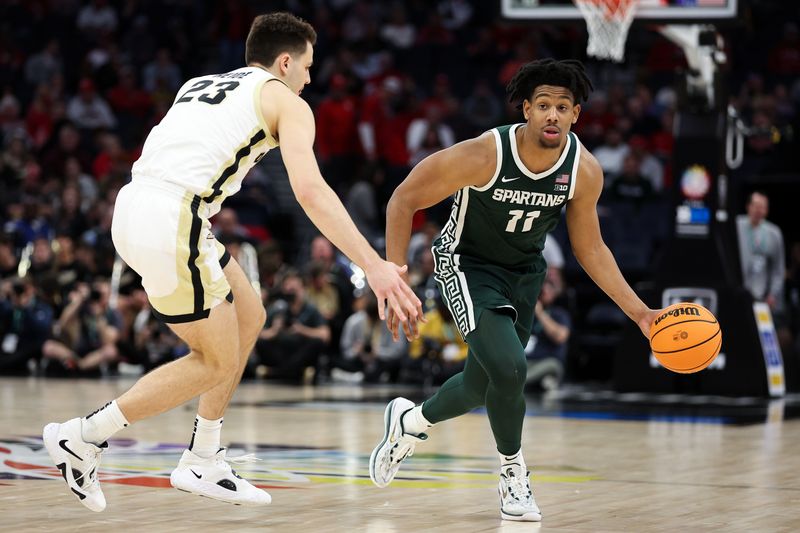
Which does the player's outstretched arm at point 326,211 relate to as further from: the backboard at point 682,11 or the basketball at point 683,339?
the backboard at point 682,11

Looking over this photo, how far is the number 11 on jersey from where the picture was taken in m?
5.84

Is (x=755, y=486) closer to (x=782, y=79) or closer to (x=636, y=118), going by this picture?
(x=636, y=118)

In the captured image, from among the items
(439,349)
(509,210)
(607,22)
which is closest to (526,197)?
(509,210)

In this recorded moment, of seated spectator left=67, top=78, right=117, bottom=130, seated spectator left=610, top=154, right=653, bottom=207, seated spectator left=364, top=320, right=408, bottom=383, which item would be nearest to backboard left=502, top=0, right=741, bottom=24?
seated spectator left=610, top=154, right=653, bottom=207

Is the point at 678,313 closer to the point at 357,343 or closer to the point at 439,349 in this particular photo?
the point at 439,349

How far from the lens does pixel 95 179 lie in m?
18.9

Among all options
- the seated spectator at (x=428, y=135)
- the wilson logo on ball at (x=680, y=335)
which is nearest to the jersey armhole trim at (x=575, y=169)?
the wilson logo on ball at (x=680, y=335)

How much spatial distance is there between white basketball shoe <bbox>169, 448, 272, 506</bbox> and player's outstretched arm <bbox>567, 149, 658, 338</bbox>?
175 centimetres

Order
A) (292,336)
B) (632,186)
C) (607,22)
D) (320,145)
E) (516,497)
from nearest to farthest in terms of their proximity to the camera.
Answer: (516,497)
(607,22)
(292,336)
(632,186)
(320,145)

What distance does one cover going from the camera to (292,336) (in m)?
15.0

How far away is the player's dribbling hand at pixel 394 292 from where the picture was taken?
14.9 ft

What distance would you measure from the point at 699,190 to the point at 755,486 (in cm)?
630

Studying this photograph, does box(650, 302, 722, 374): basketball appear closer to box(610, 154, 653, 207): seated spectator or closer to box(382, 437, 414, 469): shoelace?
box(382, 437, 414, 469): shoelace

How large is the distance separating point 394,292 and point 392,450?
69.3 inches
